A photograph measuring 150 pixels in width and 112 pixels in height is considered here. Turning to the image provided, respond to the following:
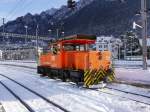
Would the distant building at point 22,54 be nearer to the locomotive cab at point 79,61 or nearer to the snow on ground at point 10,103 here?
the locomotive cab at point 79,61

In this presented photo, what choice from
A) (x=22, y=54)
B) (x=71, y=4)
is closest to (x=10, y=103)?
(x=71, y=4)

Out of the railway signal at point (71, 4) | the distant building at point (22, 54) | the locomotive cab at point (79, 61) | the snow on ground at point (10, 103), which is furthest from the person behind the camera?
the distant building at point (22, 54)

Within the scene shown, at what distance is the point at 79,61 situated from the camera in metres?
23.4

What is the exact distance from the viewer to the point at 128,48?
3799 inches

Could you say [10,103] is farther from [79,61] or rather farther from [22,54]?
[22,54]

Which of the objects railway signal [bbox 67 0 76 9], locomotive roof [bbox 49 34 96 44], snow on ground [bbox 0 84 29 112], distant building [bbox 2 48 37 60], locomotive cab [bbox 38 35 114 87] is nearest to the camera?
snow on ground [bbox 0 84 29 112]

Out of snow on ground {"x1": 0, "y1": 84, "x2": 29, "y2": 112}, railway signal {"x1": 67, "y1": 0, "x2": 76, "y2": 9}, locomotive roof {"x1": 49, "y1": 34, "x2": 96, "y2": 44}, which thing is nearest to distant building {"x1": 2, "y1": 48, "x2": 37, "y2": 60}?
railway signal {"x1": 67, "y1": 0, "x2": 76, "y2": 9}

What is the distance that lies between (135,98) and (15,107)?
4864mm

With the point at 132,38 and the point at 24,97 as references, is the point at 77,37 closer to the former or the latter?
the point at 24,97

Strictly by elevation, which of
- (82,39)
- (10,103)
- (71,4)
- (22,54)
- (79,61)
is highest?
(71,4)

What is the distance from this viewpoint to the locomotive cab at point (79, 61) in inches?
879

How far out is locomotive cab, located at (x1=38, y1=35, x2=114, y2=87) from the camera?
2233cm

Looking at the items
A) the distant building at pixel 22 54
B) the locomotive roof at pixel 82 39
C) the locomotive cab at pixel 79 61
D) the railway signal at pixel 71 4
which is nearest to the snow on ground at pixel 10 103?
the locomotive cab at pixel 79 61

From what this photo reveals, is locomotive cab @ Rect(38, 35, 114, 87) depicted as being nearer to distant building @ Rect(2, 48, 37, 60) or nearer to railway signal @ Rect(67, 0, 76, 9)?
railway signal @ Rect(67, 0, 76, 9)
